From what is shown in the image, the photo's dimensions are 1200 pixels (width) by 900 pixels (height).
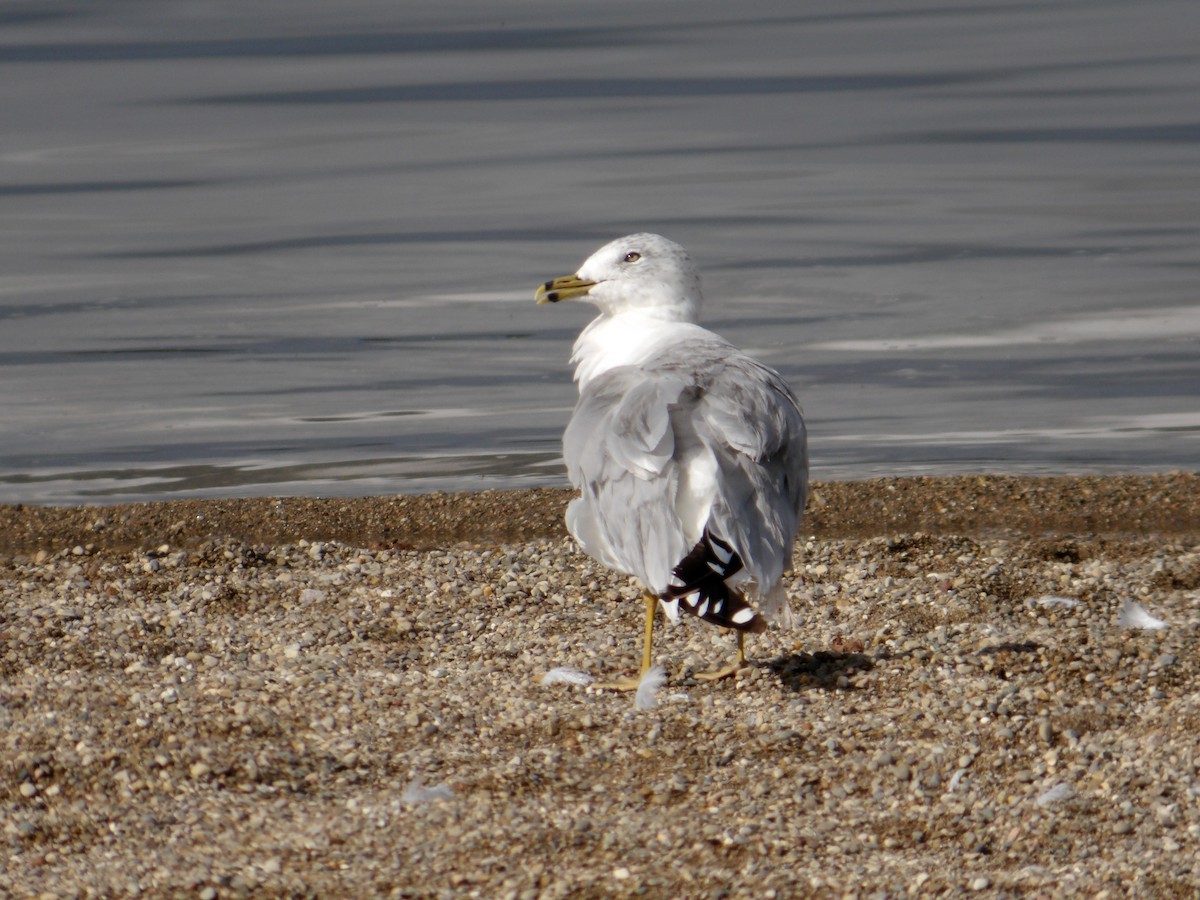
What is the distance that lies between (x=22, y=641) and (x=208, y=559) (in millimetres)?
1076

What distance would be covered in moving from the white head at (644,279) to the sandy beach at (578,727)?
1.00 m

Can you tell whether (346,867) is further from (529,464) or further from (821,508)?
(529,464)

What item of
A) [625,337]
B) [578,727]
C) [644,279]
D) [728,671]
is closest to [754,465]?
[728,671]

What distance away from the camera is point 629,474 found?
5.03 meters

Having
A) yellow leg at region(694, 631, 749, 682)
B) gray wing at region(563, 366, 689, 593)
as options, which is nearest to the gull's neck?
gray wing at region(563, 366, 689, 593)

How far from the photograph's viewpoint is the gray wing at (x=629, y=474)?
193 inches

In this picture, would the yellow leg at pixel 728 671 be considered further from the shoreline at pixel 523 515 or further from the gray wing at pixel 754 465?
the shoreline at pixel 523 515

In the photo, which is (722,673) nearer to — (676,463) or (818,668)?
(818,668)

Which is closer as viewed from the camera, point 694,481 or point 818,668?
point 694,481

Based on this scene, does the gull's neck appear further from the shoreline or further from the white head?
the shoreline

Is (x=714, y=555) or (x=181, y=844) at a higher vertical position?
(x=714, y=555)

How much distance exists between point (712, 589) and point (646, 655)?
0.70 m

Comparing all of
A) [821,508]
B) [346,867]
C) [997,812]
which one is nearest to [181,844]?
[346,867]

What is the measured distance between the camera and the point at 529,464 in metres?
9.68
